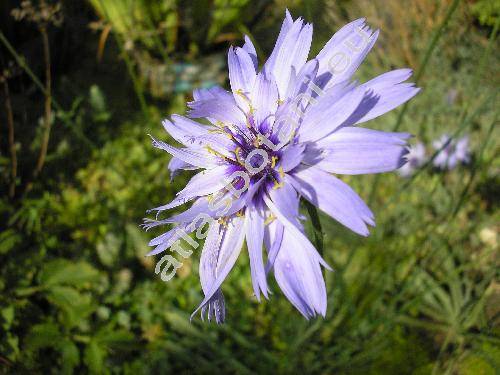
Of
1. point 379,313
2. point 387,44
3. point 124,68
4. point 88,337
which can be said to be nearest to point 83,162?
point 124,68

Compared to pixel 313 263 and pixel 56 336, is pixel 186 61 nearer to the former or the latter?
pixel 56 336

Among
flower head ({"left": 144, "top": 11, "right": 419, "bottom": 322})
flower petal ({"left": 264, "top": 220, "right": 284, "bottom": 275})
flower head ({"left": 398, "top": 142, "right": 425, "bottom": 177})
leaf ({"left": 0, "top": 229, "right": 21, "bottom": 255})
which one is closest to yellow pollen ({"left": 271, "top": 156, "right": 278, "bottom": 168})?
flower head ({"left": 144, "top": 11, "right": 419, "bottom": 322})

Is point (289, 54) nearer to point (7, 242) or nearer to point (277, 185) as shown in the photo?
point (277, 185)

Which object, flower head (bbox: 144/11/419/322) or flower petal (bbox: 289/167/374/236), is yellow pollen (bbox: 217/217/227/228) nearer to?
flower head (bbox: 144/11/419/322)

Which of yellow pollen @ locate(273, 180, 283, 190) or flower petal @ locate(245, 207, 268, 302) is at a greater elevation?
yellow pollen @ locate(273, 180, 283, 190)

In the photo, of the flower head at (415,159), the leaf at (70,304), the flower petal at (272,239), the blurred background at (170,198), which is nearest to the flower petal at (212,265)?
the flower petal at (272,239)

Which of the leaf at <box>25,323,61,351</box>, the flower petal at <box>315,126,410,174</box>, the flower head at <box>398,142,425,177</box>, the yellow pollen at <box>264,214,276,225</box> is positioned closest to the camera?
the flower petal at <box>315,126,410,174</box>
